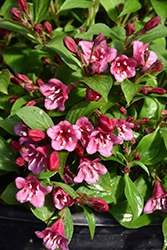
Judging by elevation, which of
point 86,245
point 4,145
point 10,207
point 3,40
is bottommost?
point 86,245

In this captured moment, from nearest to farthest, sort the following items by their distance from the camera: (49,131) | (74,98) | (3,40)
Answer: (49,131) → (74,98) → (3,40)

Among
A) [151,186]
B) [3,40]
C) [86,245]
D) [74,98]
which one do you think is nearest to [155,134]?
[151,186]

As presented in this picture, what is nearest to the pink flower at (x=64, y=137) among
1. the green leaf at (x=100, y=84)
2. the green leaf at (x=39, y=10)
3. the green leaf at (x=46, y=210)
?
the green leaf at (x=100, y=84)

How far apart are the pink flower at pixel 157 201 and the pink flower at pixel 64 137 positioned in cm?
33

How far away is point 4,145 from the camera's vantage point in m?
0.88

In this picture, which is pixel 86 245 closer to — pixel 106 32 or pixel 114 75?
pixel 114 75

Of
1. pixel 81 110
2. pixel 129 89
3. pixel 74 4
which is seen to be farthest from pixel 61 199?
pixel 74 4

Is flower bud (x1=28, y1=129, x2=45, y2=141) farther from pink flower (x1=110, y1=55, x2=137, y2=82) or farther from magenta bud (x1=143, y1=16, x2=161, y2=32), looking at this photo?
magenta bud (x1=143, y1=16, x2=161, y2=32)

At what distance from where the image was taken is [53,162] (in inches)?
27.6

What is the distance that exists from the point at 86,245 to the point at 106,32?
0.71 metres

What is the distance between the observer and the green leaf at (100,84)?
699mm

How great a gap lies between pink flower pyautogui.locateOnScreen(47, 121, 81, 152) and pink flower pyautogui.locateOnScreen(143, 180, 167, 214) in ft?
1.07

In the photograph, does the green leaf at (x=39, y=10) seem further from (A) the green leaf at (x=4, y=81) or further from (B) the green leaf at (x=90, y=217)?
(B) the green leaf at (x=90, y=217)

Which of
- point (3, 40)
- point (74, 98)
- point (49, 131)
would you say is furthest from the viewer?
point (3, 40)
